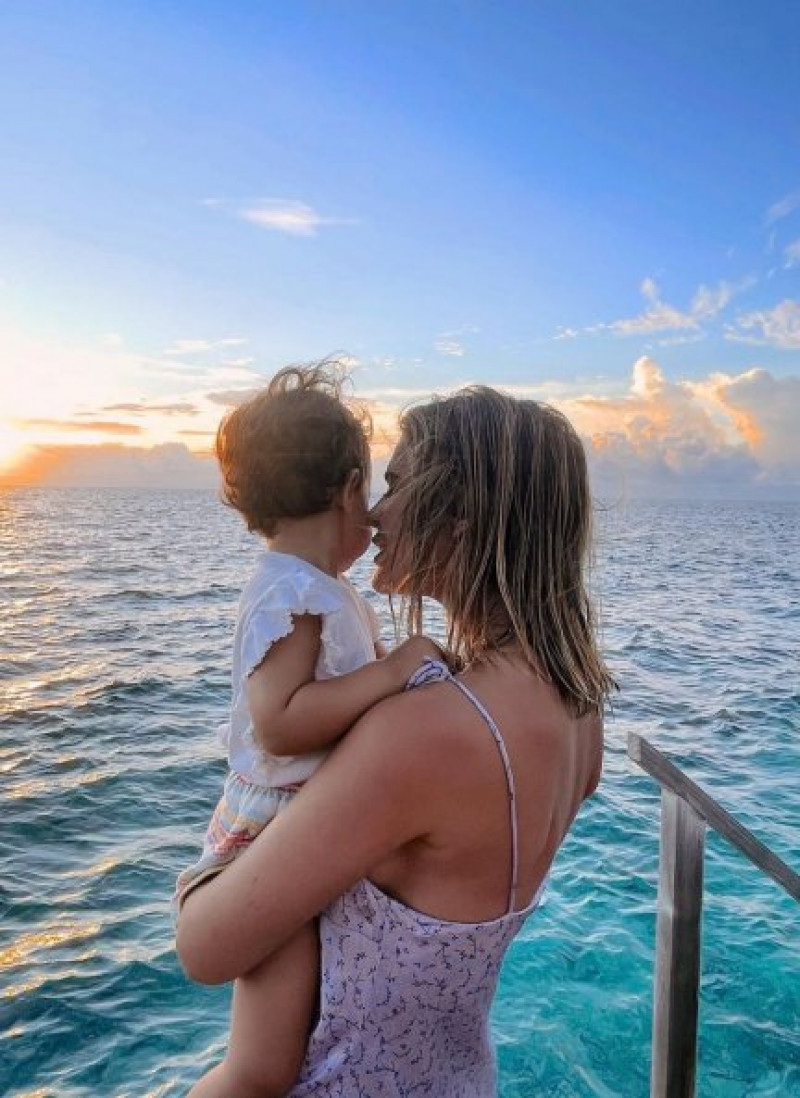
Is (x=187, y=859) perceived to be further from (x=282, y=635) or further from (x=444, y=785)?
(x=444, y=785)

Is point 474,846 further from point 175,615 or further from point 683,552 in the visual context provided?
point 683,552

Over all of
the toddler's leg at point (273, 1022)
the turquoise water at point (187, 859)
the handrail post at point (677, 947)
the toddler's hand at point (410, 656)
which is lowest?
the turquoise water at point (187, 859)

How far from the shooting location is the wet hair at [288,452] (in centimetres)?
231

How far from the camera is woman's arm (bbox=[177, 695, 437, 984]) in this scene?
1.58m

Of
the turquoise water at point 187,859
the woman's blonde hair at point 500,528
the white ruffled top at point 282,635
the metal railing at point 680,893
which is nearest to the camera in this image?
the woman's blonde hair at point 500,528

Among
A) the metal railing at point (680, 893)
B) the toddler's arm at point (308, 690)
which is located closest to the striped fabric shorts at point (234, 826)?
the toddler's arm at point (308, 690)

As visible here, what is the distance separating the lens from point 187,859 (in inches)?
291

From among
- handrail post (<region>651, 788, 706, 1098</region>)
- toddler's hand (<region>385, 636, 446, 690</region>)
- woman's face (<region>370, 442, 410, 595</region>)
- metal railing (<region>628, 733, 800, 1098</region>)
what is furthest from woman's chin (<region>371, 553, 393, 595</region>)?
handrail post (<region>651, 788, 706, 1098</region>)

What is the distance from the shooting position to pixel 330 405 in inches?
94.3

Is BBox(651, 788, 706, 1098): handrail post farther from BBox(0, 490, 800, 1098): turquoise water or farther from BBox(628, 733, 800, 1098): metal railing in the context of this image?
BBox(0, 490, 800, 1098): turquoise water

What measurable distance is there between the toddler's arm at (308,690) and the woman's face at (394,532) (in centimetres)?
13

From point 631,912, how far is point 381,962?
5290mm

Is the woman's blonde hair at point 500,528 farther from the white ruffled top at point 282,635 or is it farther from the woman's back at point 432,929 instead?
the white ruffled top at point 282,635

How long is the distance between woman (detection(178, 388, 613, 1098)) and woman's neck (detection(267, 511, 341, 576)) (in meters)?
0.40
